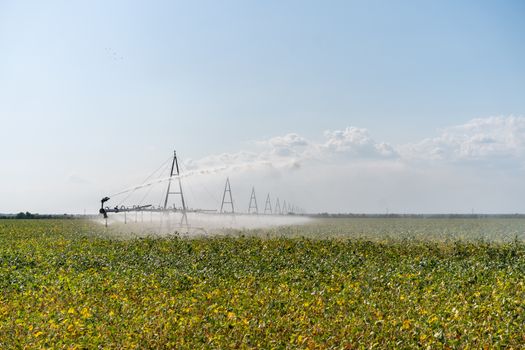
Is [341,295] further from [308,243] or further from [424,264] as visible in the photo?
[308,243]

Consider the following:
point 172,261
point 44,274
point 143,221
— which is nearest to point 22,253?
point 44,274

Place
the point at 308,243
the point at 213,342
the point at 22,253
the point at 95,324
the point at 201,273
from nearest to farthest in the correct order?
the point at 213,342 → the point at 95,324 → the point at 201,273 → the point at 22,253 → the point at 308,243

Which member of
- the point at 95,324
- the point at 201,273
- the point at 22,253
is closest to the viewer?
the point at 95,324

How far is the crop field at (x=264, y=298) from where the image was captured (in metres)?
12.8

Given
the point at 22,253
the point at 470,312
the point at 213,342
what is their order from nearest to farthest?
1. the point at 213,342
2. the point at 470,312
3. the point at 22,253

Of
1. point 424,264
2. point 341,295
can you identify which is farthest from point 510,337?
point 424,264

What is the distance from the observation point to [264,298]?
1691 cm

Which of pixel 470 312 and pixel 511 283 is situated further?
pixel 511 283

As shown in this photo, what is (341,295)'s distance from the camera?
57.1 feet

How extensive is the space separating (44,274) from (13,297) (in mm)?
4680

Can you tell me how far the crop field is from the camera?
12.8 metres

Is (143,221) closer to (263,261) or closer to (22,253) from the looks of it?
(22,253)

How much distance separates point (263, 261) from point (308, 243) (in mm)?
6763

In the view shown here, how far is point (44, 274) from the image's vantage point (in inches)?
906
